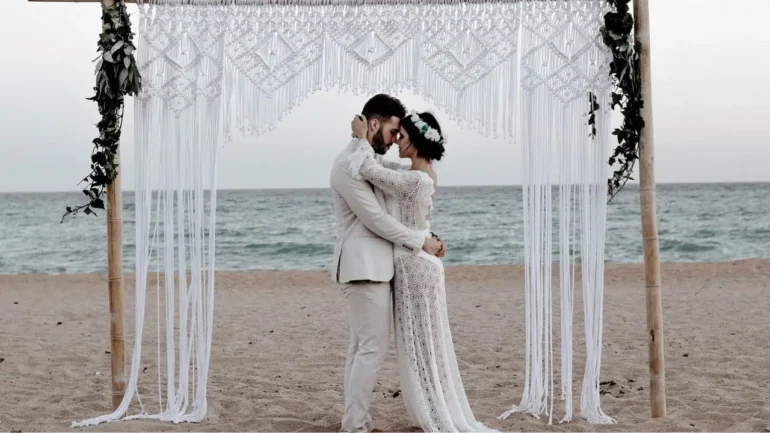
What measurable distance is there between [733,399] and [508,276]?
7.18 metres

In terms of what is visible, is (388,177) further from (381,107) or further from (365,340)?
(365,340)

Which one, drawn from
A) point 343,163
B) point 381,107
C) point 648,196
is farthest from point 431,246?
point 648,196

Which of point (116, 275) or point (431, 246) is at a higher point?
point (431, 246)

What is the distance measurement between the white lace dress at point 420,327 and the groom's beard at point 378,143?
0.46 feet

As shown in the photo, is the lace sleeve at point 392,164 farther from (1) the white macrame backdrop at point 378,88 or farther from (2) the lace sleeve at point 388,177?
(1) the white macrame backdrop at point 378,88

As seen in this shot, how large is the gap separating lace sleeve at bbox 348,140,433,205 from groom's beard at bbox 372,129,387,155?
0.41ft

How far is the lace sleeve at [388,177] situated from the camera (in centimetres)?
336

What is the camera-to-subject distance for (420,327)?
11.4ft

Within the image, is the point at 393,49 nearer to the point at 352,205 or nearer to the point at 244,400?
the point at 352,205

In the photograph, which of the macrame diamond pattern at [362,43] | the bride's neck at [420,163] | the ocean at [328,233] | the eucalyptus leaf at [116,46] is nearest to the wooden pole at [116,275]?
the eucalyptus leaf at [116,46]

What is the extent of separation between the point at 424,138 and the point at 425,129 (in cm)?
4

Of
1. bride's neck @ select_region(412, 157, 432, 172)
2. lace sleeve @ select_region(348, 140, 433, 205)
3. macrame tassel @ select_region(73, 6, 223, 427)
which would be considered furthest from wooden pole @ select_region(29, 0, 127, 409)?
bride's neck @ select_region(412, 157, 432, 172)

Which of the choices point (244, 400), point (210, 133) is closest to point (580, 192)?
point (210, 133)

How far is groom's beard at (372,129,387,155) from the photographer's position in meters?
3.51
